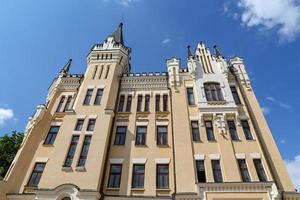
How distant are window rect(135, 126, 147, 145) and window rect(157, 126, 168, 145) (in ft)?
3.80

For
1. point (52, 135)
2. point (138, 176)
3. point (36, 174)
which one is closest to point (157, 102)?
point (138, 176)

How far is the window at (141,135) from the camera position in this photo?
59.4 ft

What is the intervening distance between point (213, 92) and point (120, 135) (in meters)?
9.16

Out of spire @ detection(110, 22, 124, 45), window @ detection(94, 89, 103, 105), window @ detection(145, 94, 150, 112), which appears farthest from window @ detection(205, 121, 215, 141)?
spire @ detection(110, 22, 124, 45)

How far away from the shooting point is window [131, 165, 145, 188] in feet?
51.4

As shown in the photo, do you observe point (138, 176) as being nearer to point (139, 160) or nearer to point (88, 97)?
point (139, 160)

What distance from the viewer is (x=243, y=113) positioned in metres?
18.8

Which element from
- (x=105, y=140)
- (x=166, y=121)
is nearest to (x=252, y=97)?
(x=166, y=121)

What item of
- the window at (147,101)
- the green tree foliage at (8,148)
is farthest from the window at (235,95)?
the green tree foliage at (8,148)

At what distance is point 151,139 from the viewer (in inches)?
712

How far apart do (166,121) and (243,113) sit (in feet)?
21.5

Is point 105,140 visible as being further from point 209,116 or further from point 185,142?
point 209,116

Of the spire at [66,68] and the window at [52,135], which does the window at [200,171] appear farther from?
the spire at [66,68]

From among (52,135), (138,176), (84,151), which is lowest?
(138,176)
